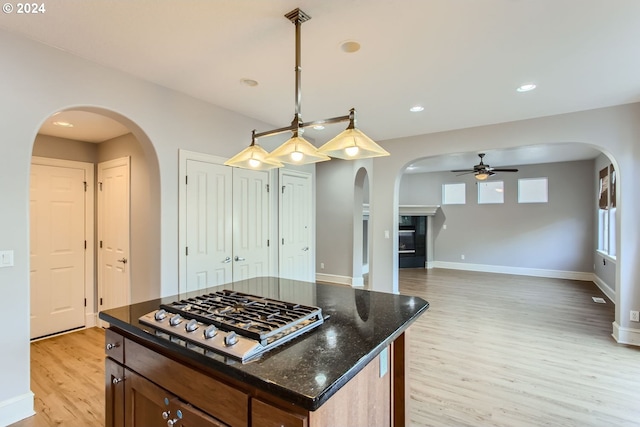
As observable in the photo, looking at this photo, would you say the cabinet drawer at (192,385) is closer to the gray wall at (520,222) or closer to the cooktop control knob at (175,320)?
the cooktop control knob at (175,320)

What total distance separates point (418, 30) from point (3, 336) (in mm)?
3488

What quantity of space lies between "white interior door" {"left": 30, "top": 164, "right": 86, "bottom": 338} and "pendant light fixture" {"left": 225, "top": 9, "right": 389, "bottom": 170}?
10.6 ft

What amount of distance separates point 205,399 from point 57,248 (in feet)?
12.9

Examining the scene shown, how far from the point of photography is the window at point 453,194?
339 inches

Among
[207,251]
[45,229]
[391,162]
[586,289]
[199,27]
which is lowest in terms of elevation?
[586,289]

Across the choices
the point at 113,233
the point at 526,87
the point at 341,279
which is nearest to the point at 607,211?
the point at 526,87

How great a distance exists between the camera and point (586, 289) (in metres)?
6.11

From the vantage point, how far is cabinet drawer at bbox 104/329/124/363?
1.58 m

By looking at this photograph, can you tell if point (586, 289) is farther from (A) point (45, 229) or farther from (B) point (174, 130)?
(A) point (45, 229)

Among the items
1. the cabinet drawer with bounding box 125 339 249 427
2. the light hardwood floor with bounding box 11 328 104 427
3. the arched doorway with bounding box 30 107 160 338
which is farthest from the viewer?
the arched doorway with bounding box 30 107 160 338

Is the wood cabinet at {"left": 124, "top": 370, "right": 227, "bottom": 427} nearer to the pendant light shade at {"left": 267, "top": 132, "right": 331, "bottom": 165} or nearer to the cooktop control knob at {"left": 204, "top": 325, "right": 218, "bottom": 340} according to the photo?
the cooktop control knob at {"left": 204, "top": 325, "right": 218, "bottom": 340}

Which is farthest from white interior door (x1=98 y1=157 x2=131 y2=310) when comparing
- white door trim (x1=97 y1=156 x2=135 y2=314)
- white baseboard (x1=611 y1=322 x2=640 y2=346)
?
white baseboard (x1=611 y1=322 x2=640 y2=346)

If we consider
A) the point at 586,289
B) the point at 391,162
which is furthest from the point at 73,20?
the point at 586,289

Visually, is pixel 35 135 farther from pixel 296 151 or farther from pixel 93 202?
pixel 93 202
